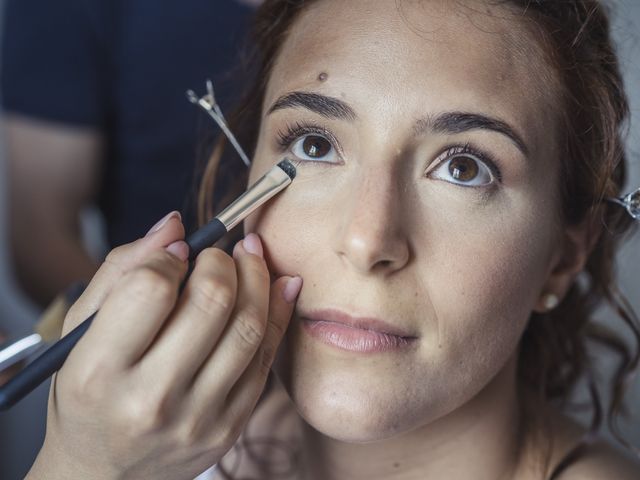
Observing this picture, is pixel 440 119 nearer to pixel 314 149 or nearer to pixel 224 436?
pixel 314 149

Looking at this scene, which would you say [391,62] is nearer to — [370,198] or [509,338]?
[370,198]

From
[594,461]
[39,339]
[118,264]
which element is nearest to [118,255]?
[118,264]

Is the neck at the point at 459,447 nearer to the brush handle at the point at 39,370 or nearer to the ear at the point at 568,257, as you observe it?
the ear at the point at 568,257

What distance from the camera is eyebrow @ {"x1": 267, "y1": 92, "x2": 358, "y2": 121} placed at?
2.67ft

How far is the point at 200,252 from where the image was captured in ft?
2.47

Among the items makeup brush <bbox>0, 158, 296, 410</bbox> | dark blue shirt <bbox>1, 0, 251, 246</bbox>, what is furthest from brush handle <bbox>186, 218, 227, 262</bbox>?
dark blue shirt <bbox>1, 0, 251, 246</bbox>

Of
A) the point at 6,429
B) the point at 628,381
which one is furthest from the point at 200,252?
the point at 6,429

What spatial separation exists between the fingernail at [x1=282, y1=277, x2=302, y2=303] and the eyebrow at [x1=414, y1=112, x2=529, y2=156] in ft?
0.64

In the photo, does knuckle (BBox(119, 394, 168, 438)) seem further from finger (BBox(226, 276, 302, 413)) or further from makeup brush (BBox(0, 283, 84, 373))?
makeup brush (BBox(0, 283, 84, 373))

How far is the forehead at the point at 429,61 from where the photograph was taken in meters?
0.80

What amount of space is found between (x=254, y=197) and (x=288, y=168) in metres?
0.06

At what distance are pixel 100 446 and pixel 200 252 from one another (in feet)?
0.66

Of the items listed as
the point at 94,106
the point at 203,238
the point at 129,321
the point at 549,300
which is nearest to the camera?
the point at 129,321

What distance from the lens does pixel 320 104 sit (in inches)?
32.8
